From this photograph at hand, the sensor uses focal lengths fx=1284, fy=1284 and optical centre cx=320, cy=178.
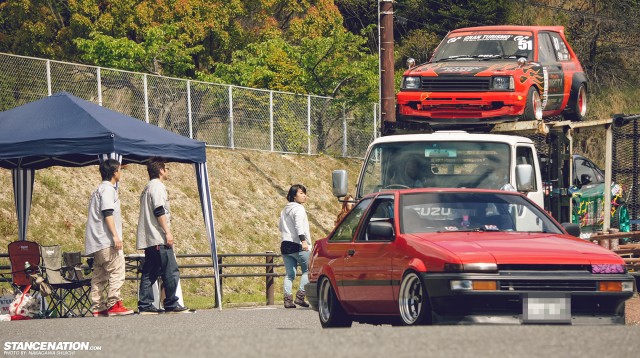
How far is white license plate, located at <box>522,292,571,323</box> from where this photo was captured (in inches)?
418

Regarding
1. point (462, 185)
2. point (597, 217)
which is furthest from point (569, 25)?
point (462, 185)

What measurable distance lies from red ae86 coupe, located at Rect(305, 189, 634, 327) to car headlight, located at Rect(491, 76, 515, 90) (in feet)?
18.9

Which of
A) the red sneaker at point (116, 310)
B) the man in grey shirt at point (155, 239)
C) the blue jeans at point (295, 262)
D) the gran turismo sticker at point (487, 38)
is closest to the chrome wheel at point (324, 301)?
the man in grey shirt at point (155, 239)

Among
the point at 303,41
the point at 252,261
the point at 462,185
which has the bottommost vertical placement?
the point at 252,261

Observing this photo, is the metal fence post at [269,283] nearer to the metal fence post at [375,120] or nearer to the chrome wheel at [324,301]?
Result: the chrome wheel at [324,301]

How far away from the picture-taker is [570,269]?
1087cm

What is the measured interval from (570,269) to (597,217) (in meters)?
9.72

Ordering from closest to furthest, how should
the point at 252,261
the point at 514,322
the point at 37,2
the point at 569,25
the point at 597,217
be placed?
1. the point at 514,322
2. the point at 597,217
3. the point at 252,261
4. the point at 37,2
5. the point at 569,25

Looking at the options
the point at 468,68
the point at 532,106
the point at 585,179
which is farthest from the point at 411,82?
the point at 585,179

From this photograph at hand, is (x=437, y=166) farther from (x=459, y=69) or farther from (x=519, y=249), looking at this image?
(x=519, y=249)

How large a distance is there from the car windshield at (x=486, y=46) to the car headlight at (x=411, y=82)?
1.17m

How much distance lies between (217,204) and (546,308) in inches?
783

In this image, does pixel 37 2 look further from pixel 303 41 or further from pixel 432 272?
pixel 432 272

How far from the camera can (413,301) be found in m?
11.3
